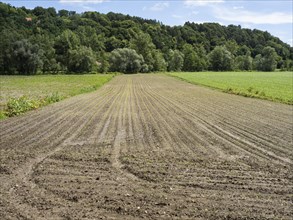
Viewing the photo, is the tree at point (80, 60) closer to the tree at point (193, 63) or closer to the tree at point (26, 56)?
the tree at point (26, 56)

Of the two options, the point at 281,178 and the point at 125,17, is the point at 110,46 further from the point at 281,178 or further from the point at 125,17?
the point at 281,178

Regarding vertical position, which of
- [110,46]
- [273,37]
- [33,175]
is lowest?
[33,175]

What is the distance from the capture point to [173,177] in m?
7.84

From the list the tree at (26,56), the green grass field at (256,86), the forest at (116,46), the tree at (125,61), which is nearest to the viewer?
the green grass field at (256,86)

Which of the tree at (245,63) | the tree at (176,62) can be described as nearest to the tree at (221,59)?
the tree at (245,63)

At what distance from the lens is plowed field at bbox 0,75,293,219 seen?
6.11 metres

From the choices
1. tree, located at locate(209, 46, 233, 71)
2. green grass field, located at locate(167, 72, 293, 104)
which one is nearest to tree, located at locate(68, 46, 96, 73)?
green grass field, located at locate(167, 72, 293, 104)

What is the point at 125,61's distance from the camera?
97.9 meters

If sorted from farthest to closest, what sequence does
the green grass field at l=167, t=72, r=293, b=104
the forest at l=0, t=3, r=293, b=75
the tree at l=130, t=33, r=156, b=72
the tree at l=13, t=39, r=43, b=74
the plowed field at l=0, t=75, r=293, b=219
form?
the tree at l=130, t=33, r=156, b=72 → the forest at l=0, t=3, r=293, b=75 → the tree at l=13, t=39, r=43, b=74 → the green grass field at l=167, t=72, r=293, b=104 → the plowed field at l=0, t=75, r=293, b=219

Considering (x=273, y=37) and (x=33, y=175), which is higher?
(x=273, y=37)

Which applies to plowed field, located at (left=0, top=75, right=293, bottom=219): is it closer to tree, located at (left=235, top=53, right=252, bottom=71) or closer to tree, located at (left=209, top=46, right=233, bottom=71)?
tree, located at (left=209, top=46, right=233, bottom=71)

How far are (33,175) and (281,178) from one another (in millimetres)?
6429

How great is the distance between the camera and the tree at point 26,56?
3022 inches

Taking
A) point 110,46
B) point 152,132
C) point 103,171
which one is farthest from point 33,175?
point 110,46
